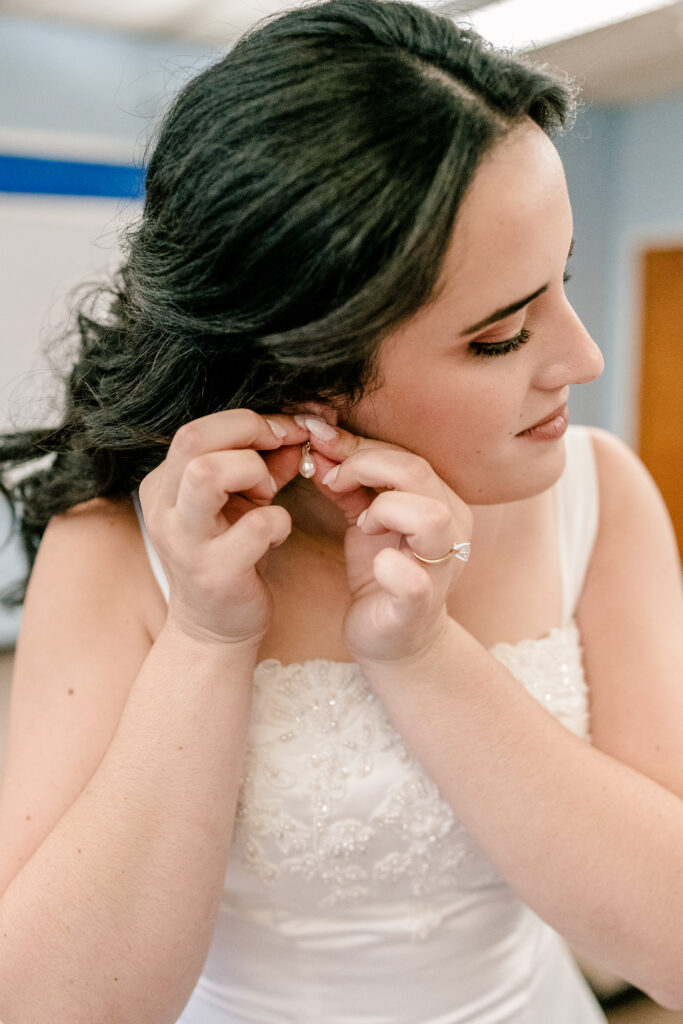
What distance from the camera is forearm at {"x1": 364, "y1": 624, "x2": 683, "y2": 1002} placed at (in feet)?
2.87

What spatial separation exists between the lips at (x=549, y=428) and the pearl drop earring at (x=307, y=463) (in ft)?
0.72

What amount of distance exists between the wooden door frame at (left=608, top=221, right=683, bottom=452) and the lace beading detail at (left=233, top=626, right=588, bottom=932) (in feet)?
19.6

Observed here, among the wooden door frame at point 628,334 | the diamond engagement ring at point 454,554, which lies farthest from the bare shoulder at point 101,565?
the wooden door frame at point 628,334

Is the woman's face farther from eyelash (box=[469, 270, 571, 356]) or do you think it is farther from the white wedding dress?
the white wedding dress

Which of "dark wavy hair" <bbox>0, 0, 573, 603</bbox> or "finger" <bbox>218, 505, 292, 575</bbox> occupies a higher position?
"dark wavy hair" <bbox>0, 0, 573, 603</bbox>

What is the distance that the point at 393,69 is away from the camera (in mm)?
756

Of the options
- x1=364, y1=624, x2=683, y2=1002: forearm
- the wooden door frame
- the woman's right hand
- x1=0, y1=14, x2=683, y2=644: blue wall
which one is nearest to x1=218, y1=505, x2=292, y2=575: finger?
the woman's right hand

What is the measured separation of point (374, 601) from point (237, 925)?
463mm

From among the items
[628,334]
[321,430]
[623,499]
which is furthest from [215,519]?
[628,334]

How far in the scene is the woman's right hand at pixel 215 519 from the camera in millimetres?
765

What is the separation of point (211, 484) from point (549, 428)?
1.21 feet

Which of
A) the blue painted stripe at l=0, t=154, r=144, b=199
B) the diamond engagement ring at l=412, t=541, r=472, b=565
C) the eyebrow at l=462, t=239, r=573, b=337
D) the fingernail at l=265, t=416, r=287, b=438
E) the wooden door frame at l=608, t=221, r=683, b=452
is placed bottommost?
the wooden door frame at l=608, t=221, r=683, b=452

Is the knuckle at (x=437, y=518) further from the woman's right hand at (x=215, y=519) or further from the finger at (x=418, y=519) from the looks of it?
the woman's right hand at (x=215, y=519)

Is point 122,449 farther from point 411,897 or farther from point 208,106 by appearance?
point 411,897
